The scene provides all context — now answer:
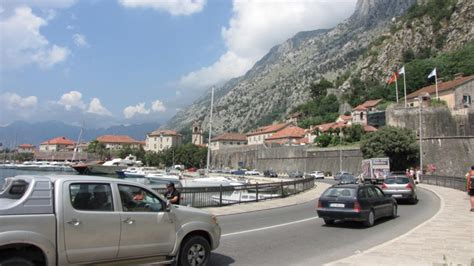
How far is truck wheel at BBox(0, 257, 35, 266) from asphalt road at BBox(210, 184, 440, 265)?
4006 mm

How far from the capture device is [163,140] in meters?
188

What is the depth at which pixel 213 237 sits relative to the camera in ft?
27.3

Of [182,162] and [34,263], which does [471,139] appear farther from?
[182,162]

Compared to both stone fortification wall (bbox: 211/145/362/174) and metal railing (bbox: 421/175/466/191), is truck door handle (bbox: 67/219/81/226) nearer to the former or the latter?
metal railing (bbox: 421/175/466/191)

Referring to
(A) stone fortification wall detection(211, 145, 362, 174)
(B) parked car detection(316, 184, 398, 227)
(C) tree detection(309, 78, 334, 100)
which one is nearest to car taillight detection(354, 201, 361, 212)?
(B) parked car detection(316, 184, 398, 227)

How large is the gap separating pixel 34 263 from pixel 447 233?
1145cm

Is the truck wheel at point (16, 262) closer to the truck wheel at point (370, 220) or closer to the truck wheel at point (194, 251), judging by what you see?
the truck wheel at point (194, 251)

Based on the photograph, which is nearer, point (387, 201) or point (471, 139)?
point (387, 201)

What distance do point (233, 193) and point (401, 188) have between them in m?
9.77

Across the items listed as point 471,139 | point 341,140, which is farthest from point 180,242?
point 341,140

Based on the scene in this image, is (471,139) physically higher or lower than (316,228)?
higher

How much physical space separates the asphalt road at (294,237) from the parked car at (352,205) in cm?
38

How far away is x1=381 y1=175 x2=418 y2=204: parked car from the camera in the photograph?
22.4 metres

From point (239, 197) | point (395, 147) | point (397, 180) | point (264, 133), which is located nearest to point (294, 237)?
point (239, 197)
